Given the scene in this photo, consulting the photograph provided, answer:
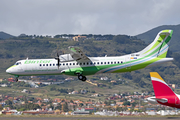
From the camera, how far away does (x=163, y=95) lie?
41.4 m

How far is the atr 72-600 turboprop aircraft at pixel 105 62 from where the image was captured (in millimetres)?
48531

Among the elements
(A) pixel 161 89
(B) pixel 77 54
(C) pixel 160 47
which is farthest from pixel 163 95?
(B) pixel 77 54

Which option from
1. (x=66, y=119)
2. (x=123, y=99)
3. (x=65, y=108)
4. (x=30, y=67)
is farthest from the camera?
(x=123, y=99)

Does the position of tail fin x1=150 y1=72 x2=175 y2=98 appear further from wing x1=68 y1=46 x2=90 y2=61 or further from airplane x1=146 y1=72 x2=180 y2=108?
wing x1=68 y1=46 x2=90 y2=61

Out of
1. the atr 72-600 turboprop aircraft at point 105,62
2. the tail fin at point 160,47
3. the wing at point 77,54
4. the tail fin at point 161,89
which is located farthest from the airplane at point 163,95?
the wing at point 77,54

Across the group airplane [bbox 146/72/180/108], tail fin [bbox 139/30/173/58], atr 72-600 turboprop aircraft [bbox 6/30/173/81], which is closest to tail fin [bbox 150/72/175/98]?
airplane [bbox 146/72/180/108]

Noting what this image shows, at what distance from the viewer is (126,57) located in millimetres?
48906

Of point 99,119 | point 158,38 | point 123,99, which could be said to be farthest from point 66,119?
point 123,99

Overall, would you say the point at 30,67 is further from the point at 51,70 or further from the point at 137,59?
the point at 137,59

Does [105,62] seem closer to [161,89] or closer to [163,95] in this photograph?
[161,89]

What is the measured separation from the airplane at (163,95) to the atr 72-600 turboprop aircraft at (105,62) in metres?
6.74

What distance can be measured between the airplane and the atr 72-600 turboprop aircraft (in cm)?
674

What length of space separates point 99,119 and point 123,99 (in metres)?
156

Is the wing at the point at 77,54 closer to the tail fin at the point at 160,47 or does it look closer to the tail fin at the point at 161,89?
the tail fin at the point at 160,47
